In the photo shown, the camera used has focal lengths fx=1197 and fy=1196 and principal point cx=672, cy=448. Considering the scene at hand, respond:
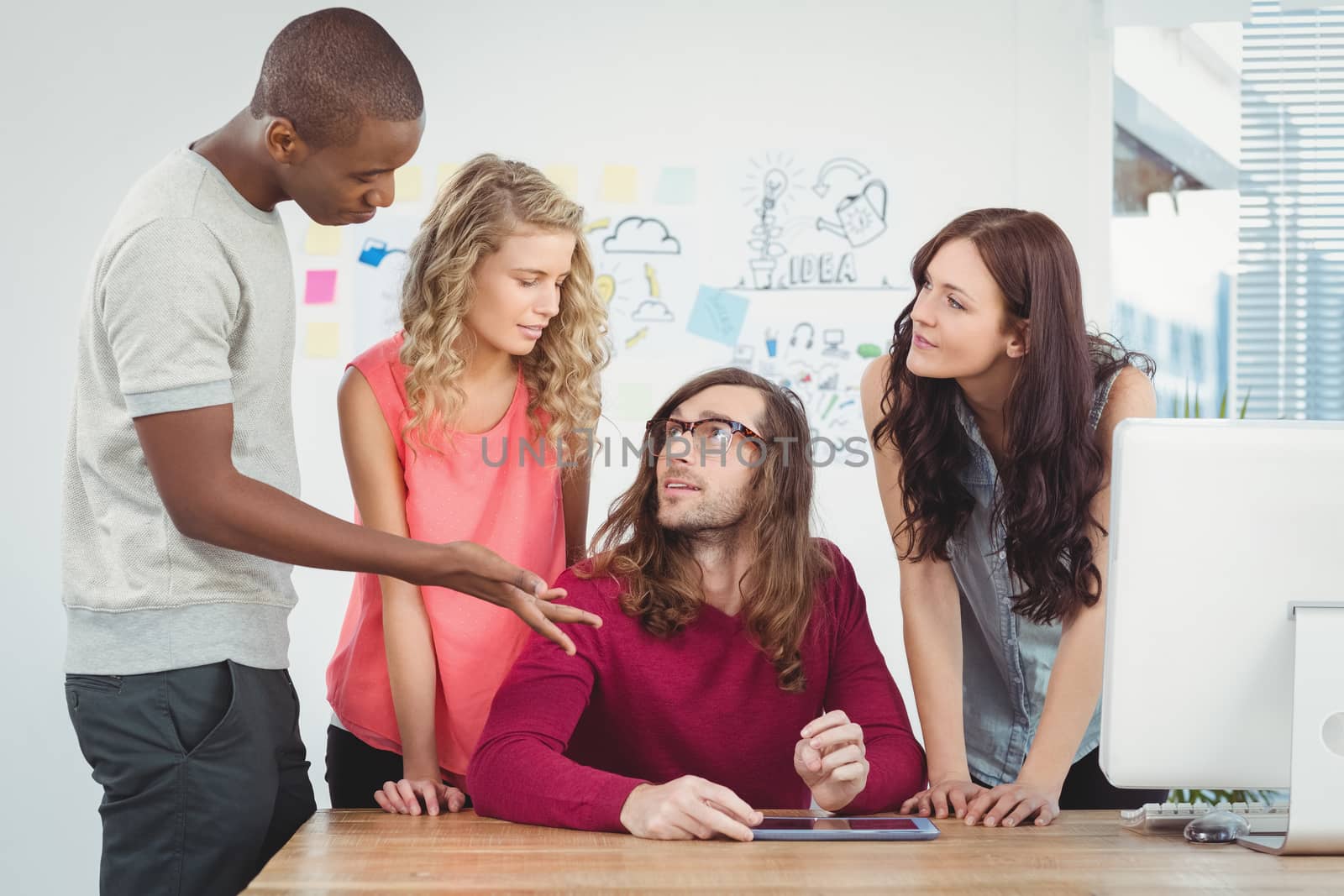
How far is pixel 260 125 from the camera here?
1.44 metres

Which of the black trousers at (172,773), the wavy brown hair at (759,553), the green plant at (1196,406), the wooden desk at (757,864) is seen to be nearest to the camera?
the wooden desk at (757,864)

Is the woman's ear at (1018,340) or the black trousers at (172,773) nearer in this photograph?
the black trousers at (172,773)

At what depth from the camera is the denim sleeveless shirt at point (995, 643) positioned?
1924 millimetres

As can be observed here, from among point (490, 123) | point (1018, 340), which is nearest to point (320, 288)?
point (490, 123)

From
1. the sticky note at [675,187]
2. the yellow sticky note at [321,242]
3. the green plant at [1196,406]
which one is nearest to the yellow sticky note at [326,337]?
the yellow sticky note at [321,242]

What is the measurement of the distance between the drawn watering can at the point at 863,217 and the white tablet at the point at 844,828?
228 cm

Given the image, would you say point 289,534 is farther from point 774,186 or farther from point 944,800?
point 774,186

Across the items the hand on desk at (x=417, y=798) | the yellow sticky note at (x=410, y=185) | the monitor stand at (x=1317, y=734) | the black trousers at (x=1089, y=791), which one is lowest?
the black trousers at (x=1089, y=791)

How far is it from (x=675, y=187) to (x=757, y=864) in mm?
2533

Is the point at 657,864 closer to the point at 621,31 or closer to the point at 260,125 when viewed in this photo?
the point at 260,125

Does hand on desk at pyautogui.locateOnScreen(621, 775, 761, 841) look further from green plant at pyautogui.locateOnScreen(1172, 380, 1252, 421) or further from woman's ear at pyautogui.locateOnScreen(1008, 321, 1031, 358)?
green plant at pyautogui.locateOnScreen(1172, 380, 1252, 421)

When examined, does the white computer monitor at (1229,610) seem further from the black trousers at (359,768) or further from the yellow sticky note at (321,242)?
the yellow sticky note at (321,242)

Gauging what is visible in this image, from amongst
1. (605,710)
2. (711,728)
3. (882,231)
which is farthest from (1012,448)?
(882,231)

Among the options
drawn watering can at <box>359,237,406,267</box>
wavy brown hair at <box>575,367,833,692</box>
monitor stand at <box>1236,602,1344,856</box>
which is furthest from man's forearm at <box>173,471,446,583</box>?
drawn watering can at <box>359,237,406,267</box>
